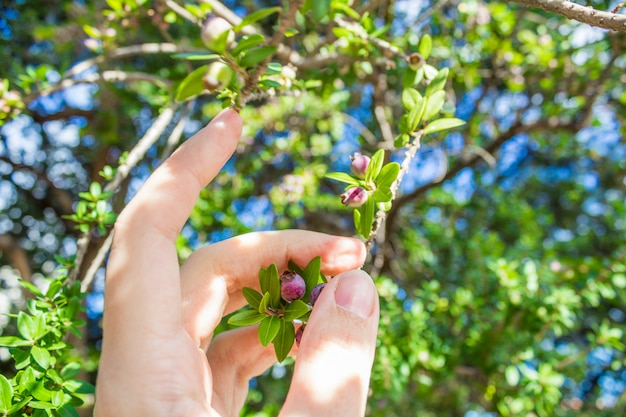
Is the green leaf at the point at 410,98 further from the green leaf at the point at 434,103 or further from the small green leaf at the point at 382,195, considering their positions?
the small green leaf at the point at 382,195

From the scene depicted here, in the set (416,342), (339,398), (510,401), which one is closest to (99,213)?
(339,398)

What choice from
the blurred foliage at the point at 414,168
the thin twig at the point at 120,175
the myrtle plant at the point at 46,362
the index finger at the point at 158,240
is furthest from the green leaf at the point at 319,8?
the thin twig at the point at 120,175

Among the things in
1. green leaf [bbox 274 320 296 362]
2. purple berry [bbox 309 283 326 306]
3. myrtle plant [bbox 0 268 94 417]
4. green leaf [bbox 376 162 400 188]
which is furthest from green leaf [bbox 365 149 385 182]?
myrtle plant [bbox 0 268 94 417]

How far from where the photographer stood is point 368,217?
1.04m

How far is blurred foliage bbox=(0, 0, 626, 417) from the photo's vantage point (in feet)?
6.59

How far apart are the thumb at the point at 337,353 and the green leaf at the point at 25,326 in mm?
655

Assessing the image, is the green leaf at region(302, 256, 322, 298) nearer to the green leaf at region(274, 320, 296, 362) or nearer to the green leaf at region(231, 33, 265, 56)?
the green leaf at region(274, 320, 296, 362)

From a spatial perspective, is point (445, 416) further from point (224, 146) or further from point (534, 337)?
point (224, 146)

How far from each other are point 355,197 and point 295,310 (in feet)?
0.88

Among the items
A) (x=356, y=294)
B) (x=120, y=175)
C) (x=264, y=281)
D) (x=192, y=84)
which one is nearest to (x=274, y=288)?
(x=264, y=281)

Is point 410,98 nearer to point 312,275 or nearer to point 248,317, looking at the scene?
point 312,275

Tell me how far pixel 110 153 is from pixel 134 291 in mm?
4052

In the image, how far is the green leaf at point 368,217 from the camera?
3.40ft

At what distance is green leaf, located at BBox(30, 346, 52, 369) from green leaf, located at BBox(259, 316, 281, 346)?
0.50m
